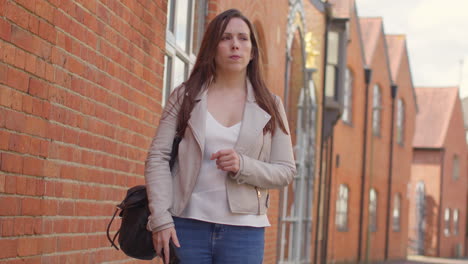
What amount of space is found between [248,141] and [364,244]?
23468 millimetres

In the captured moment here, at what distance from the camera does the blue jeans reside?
301 cm

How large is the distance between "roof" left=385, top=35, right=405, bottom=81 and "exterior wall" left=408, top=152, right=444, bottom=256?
339 inches

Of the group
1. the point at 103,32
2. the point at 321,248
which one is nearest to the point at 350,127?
the point at 321,248

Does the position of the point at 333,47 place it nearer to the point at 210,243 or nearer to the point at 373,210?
the point at 373,210

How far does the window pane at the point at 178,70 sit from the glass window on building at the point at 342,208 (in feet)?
55.1

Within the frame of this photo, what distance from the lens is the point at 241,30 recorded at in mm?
3299

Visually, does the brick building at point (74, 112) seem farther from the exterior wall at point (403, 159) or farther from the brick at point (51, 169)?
the exterior wall at point (403, 159)

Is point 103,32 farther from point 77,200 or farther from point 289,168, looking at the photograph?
point 289,168

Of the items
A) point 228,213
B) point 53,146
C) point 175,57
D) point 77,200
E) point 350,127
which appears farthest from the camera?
point 350,127

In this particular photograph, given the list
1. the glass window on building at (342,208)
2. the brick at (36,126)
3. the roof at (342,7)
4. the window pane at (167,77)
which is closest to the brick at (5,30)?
the brick at (36,126)

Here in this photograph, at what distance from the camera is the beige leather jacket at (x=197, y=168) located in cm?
307

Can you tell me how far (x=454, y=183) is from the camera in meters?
42.3

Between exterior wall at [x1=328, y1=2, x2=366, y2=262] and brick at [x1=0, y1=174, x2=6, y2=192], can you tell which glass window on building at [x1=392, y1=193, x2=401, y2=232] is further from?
brick at [x1=0, y1=174, x2=6, y2=192]

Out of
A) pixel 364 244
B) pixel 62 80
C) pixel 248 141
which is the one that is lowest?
pixel 364 244
